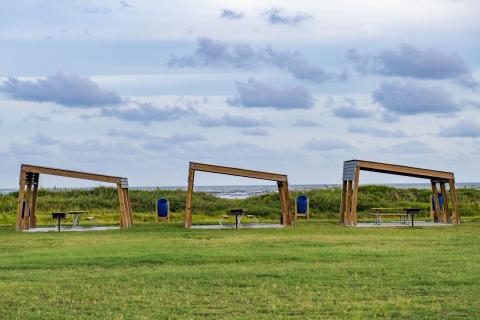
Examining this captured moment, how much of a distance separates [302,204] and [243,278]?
18.6m

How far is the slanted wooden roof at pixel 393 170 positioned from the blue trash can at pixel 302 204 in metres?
3.43

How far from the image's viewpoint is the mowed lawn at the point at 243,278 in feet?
30.1

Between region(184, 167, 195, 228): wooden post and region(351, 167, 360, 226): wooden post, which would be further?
region(351, 167, 360, 226): wooden post

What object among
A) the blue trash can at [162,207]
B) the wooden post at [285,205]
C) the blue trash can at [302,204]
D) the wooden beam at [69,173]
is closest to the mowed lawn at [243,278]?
the wooden beam at [69,173]

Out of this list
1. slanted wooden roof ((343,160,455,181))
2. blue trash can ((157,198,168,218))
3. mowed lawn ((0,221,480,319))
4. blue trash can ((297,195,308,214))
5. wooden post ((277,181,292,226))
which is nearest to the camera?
mowed lawn ((0,221,480,319))

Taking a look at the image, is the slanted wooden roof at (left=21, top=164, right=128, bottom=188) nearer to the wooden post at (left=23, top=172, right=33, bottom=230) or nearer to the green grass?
the wooden post at (left=23, top=172, right=33, bottom=230)

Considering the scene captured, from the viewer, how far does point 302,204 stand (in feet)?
98.8

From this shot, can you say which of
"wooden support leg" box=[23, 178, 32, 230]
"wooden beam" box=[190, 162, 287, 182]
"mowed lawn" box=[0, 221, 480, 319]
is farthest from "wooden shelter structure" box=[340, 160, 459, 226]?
"wooden support leg" box=[23, 178, 32, 230]

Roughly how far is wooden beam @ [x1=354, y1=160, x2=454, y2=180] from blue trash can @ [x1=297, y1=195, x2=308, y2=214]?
445 centimetres

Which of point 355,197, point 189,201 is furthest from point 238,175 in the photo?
point 355,197

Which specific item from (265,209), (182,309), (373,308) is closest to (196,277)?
(182,309)

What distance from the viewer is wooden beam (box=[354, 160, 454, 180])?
25.4 m

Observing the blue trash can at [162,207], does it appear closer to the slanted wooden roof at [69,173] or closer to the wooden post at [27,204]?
the slanted wooden roof at [69,173]

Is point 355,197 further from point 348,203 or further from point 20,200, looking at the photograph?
point 20,200
